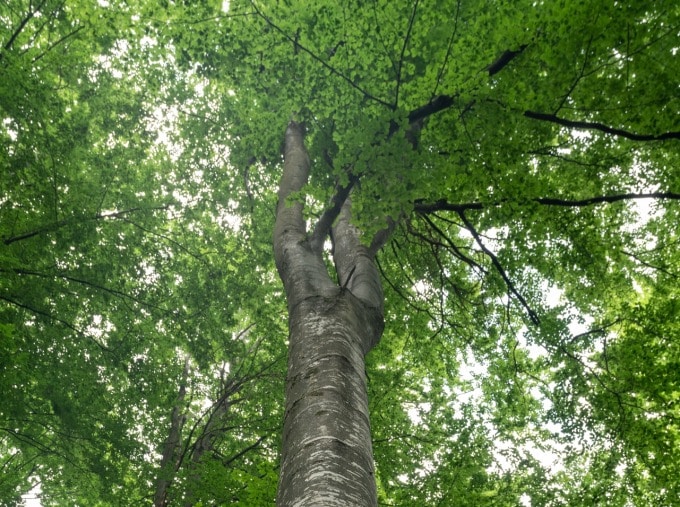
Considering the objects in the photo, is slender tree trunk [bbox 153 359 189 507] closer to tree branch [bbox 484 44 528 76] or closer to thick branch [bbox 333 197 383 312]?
thick branch [bbox 333 197 383 312]

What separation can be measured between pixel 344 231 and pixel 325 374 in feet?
8.35

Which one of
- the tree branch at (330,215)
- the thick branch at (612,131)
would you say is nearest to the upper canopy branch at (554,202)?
the thick branch at (612,131)

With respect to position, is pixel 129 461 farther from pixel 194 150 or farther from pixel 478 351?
pixel 478 351

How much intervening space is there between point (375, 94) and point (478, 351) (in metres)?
5.62

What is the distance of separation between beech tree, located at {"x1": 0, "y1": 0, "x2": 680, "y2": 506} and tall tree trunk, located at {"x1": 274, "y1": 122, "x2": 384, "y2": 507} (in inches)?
0.7

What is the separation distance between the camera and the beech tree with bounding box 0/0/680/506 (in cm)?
338

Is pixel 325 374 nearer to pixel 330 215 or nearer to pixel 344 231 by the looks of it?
pixel 330 215

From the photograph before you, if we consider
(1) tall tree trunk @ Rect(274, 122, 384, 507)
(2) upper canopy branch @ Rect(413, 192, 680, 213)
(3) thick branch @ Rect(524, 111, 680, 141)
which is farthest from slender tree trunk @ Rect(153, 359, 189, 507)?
(3) thick branch @ Rect(524, 111, 680, 141)

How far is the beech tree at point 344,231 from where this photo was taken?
3381 millimetres

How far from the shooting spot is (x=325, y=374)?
2465 millimetres

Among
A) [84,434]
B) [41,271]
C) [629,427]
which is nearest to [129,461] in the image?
[84,434]

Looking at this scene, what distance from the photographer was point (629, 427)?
5.61m

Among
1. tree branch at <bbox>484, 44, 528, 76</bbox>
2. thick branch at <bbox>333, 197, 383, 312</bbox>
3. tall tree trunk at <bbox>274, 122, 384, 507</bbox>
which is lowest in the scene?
tall tree trunk at <bbox>274, 122, 384, 507</bbox>

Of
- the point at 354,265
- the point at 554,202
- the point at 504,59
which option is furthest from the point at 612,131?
the point at 354,265
